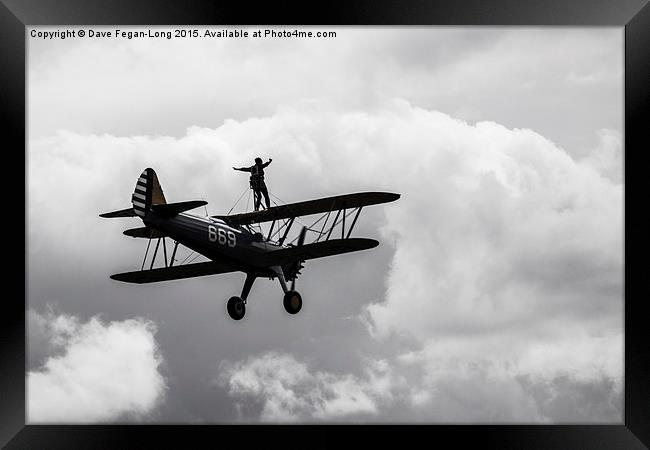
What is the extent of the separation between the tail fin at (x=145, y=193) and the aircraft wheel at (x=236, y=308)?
2.73 metres

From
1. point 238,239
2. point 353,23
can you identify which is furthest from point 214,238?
point 353,23

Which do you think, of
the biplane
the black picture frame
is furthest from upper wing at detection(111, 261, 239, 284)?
the black picture frame

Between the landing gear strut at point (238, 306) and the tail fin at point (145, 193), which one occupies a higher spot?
the tail fin at point (145, 193)

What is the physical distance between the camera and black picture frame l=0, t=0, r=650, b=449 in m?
12.6

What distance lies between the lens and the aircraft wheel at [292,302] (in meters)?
18.2

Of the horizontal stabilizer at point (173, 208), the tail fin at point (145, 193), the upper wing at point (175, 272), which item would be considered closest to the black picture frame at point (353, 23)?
the tail fin at point (145, 193)

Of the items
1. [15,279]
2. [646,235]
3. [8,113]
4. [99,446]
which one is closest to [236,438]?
[99,446]

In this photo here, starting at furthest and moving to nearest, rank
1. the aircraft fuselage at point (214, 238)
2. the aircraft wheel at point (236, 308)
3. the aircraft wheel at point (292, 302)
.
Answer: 1. the aircraft wheel at point (292, 302)
2. the aircraft wheel at point (236, 308)
3. the aircraft fuselage at point (214, 238)

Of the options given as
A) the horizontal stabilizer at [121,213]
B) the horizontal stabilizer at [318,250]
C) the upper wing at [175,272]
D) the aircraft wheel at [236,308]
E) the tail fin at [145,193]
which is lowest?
the aircraft wheel at [236,308]

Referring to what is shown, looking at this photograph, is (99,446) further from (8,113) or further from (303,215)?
(303,215)

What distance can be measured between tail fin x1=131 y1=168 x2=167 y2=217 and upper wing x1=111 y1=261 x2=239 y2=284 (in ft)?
6.91

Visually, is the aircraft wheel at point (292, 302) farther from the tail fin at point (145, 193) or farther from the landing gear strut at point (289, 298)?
the tail fin at point (145, 193)

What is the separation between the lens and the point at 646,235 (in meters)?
13.1

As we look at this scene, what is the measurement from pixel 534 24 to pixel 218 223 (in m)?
7.16
